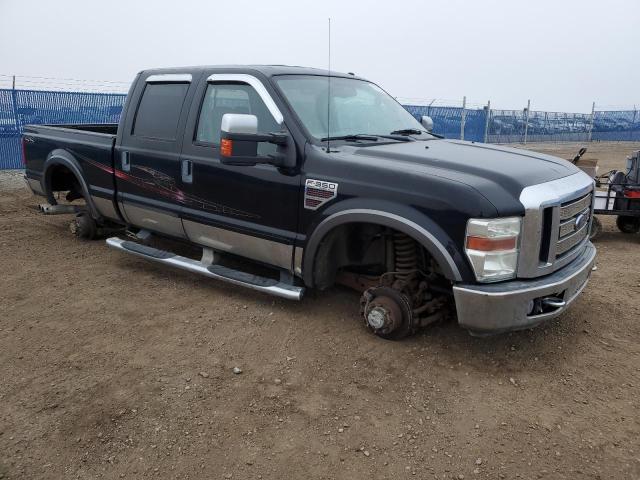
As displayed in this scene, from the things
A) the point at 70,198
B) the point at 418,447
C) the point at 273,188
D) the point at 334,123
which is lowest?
the point at 418,447

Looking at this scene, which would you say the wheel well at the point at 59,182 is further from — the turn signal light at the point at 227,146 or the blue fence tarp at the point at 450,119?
the blue fence tarp at the point at 450,119

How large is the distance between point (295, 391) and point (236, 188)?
171 cm

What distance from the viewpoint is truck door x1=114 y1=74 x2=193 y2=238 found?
4625mm

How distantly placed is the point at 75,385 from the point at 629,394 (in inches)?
132

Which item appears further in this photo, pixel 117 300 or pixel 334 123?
pixel 117 300

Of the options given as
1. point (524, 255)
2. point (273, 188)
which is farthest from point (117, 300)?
point (524, 255)

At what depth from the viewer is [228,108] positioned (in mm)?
4355

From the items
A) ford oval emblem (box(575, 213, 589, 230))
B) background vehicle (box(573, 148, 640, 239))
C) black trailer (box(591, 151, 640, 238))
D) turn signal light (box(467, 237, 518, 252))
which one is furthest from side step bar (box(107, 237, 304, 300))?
black trailer (box(591, 151, 640, 238))

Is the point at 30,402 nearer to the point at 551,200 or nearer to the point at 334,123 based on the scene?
the point at 334,123

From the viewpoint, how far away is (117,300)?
455cm

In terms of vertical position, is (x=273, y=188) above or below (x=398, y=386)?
above

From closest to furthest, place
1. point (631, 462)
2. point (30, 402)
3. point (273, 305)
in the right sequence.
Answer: point (631, 462) < point (30, 402) < point (273, 305)

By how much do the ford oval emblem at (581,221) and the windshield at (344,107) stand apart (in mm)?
1519

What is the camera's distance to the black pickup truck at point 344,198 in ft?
10.3
